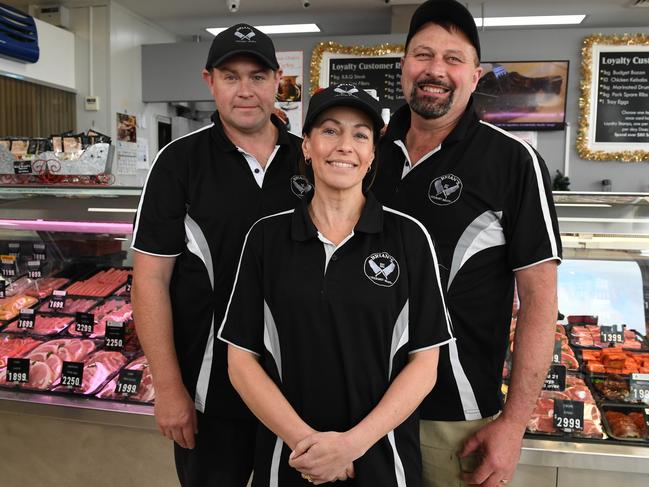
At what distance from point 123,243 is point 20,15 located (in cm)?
396

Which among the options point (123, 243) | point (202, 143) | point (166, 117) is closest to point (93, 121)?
point (166, 117)

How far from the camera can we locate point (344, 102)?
4.12ft

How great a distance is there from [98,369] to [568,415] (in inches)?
66.7

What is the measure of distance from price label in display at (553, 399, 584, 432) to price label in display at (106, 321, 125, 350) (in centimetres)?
164

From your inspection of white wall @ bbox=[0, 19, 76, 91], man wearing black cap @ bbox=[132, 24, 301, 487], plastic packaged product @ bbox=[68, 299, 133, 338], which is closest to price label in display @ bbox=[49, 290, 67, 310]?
plastic packaged product @ bbox=[68, 299, 133, 338]

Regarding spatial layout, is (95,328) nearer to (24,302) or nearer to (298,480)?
(24,302)

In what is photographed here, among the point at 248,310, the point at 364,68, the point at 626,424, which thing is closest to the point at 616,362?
the point at 626,424

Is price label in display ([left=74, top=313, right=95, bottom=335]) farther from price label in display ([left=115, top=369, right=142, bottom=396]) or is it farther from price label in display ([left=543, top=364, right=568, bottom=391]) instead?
price label in display ([left=543, top=364, right=568, bottom=391])

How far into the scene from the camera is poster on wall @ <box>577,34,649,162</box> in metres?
5.74

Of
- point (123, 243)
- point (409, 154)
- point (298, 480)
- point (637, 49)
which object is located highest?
point (637, 49)

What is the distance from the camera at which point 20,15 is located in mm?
5355

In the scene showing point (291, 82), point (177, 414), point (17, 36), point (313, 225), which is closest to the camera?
point (313, 225)

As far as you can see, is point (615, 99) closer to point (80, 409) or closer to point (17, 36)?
point (80, 409)

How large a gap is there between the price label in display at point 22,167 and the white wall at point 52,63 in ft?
11.9
